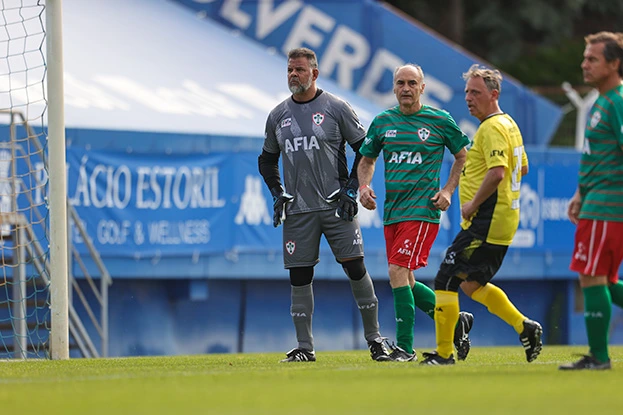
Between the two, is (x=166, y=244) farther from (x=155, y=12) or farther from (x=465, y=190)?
(x=465, y=190)

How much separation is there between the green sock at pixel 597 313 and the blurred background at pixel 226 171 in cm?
795

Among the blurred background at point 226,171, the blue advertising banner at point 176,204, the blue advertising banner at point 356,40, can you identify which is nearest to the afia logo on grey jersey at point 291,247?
the blurred background at point 226,171

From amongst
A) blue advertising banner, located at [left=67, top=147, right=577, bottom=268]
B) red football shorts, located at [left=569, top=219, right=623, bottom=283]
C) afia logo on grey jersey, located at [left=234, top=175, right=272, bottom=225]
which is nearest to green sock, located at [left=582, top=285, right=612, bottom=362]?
red football shorts, located at [left=569, top=219, right=623, bottom=283]

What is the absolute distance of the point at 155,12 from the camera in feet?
66.2

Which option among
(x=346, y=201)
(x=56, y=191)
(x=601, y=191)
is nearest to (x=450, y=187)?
(x=346, y=201)

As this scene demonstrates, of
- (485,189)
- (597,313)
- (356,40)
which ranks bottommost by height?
(597,313)

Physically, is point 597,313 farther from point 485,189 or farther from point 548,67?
point 548,67

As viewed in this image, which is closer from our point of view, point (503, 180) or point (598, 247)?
point (598, 247)

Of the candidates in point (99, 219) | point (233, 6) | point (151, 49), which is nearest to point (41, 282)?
point (99, 219)

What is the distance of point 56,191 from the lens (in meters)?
10.4

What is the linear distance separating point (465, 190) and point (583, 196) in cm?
115

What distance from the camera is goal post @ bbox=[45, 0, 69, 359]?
33.8 ft

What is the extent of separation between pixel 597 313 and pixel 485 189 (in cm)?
118

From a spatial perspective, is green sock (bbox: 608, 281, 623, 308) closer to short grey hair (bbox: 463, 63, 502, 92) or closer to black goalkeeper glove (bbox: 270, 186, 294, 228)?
short grey hair (bbox: 463, 63, 502, 92)
